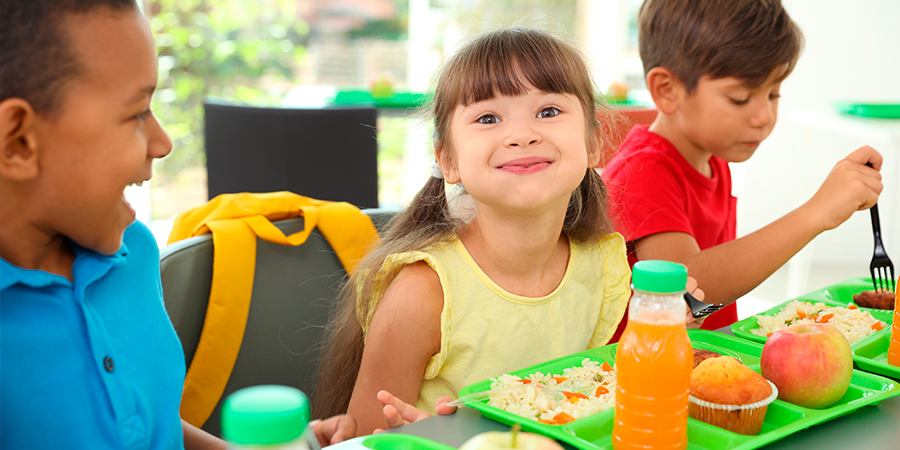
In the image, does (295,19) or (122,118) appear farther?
(295,19)

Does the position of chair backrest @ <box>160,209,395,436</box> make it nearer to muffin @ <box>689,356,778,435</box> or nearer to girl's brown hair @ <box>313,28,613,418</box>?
girl's brown hair @ <box>313,28,613,418</box>

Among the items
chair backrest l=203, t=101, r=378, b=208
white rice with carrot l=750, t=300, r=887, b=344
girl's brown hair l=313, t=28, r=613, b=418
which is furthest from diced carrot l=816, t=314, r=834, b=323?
chair backrest l=203, t=101, r=378, b=208

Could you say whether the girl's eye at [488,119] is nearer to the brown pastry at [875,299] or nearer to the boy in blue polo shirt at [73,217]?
the boy in blue polo shirt at [73,217]

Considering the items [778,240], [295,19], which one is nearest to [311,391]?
[778,240]

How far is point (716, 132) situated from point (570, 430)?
3.13 feet

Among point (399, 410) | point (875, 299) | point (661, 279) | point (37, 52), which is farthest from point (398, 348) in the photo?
point (875, 299)

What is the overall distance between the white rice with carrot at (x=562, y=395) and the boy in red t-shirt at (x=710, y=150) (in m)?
0.48

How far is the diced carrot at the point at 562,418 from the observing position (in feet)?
2.52

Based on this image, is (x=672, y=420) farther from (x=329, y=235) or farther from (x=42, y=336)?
(x=329, y=235)

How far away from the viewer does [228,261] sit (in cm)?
116

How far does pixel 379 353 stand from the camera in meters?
1.09

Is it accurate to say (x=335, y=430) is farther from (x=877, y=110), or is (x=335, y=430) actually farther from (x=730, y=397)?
(x=877, y=110)

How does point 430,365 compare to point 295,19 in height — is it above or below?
below

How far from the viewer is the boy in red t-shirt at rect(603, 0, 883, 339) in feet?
4.33
